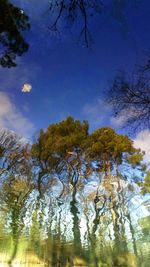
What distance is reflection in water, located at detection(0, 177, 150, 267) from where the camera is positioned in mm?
12836

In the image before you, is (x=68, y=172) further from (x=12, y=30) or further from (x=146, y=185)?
(x=12, y=30)

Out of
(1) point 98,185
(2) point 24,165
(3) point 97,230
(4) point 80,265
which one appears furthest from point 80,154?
(4) point 80,265

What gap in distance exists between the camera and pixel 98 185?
44.3 feet

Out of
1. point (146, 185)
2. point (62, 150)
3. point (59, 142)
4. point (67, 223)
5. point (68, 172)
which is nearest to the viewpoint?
point (67, 223)

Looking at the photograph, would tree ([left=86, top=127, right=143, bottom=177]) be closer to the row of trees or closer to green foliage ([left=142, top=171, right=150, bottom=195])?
the row of trees

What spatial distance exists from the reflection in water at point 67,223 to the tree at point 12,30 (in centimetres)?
905

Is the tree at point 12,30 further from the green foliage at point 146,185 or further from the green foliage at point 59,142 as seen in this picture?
the green foliage at point 146,185

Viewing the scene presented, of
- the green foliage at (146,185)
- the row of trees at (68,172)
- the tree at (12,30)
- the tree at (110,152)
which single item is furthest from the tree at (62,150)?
the tree at (12,30)

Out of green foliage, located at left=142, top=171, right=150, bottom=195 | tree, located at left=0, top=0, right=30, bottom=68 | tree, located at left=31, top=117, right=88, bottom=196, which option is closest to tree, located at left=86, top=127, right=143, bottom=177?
tree, located at left=31, top=117, right=88, bottom=196

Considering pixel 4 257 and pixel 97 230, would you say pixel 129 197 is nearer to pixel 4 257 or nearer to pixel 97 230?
pixel 97 230

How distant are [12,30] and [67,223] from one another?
11500mm

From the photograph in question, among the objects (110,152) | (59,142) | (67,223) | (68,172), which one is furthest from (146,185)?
(59,142)

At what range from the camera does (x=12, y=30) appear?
5.05m

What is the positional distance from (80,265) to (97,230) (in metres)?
4.38
